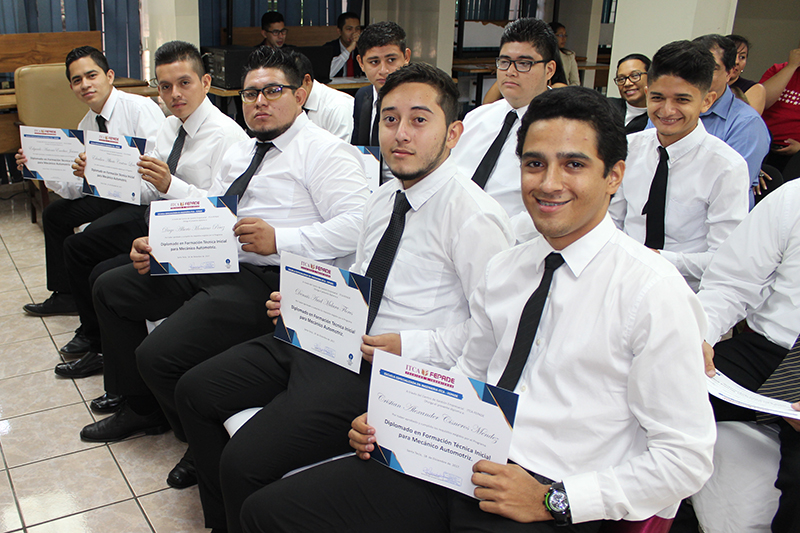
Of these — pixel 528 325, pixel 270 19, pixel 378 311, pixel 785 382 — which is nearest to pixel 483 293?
pixel 528 325

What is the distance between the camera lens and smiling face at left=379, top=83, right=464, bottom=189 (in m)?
1.69

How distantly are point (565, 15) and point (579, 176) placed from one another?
10.6m

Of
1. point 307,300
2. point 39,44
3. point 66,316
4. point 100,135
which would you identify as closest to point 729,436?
point 307,300

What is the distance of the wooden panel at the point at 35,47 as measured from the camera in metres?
5.26

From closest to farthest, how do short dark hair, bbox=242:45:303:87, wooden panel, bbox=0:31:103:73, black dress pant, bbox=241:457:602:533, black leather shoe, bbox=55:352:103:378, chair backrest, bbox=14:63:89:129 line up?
black dress pant, bbox=241:457:602:533
short dark hair, bbox=242:45:303:87
black leather shoe, bbox=55:352:103:378
chair backrest, bbox=14:63:89:129
wooden panel, bbox=0:31:103:73

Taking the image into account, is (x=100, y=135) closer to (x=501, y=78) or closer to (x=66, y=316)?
(x=66, y=316)

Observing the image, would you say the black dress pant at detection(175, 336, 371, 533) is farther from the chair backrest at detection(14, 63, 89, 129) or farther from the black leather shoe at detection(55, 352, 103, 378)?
the chair backrest at detection(14, 63, 89, 129)

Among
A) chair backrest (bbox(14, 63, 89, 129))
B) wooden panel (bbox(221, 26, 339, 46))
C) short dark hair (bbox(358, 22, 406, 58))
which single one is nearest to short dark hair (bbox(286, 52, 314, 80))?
short dark hair (bbox(358, 22, 406, 58))

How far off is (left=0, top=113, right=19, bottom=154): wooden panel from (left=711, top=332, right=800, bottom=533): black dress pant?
4.96 m

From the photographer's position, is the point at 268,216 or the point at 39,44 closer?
the point at 268,216

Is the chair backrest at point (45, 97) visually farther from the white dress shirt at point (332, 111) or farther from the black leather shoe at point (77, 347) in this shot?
the black leather shoe at point (77, 347)

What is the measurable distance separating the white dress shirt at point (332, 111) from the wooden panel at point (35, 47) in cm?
319

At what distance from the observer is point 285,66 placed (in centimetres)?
234

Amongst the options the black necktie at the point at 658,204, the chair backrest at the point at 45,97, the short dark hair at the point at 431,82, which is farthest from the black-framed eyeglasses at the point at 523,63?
the chair backrest at the point at 45,97
